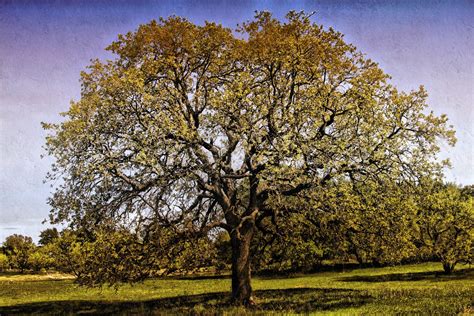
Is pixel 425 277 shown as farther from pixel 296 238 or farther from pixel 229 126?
pixel 229 126

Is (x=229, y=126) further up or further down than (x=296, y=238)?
further up

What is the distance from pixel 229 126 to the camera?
22.1 metres

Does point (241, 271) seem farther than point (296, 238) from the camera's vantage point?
No

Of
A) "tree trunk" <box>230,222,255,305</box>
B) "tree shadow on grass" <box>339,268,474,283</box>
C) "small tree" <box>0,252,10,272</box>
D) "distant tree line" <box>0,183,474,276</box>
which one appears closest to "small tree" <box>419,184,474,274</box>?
"tree shadow on grass" <box>339,268,474,283</box>

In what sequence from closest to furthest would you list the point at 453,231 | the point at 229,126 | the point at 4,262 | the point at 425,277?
the point at 229,126
the point at 425,277
the point at 453,231
the point at 4,262

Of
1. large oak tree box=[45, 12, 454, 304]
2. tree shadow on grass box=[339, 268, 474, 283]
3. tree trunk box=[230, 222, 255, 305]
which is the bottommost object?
tree shadow on grass box=[339, 268, 474, 283]

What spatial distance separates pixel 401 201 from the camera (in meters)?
21.8

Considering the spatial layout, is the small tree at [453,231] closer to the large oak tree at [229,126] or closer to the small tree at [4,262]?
the large oak tree at [229,126]

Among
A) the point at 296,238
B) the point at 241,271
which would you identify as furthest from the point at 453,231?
the point at 241,271

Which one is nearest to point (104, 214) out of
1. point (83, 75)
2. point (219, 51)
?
point (83, 75)

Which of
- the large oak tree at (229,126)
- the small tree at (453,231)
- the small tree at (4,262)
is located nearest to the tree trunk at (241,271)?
the large oak tree at (229,126)

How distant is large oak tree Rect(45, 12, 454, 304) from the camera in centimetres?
2002

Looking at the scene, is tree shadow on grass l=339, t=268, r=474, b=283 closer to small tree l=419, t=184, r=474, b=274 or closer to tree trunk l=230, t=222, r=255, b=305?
small tree l=419, t=184, r=474, b=274

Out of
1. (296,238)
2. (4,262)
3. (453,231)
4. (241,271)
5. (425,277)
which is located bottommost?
(425,277)
